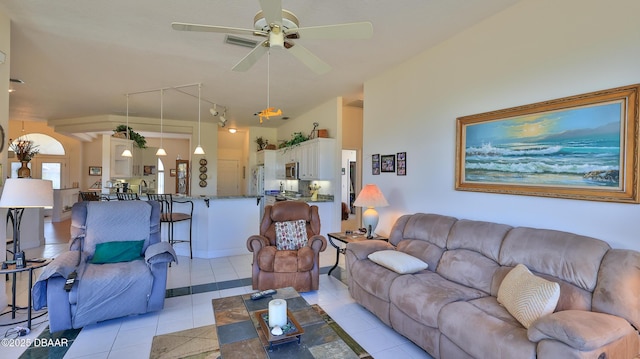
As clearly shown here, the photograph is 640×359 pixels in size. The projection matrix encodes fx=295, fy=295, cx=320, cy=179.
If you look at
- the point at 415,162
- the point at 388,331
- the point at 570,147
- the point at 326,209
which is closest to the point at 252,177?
the point at 326,209

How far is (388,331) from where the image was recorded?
2650 millimetres

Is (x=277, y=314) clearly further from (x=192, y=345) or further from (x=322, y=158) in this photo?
(x=322, y=158)

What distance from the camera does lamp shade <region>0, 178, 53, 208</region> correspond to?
2477 mm

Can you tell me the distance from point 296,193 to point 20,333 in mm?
5273

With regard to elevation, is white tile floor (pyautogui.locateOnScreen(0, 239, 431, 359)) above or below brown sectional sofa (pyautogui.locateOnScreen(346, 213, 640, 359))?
below

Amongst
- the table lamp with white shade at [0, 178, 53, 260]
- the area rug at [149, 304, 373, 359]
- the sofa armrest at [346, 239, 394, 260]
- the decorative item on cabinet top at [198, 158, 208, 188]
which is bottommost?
the area rug at [149, 304, 373, 359]

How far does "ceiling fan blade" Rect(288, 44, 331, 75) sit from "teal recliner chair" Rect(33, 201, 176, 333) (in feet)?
7.26

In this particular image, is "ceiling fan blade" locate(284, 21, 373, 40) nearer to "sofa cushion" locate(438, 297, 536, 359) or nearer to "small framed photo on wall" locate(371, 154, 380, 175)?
"sofa cushion" locate(438, 297, 536, 359)

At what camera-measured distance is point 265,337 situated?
1.76 meters

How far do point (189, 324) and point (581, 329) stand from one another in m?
2.89

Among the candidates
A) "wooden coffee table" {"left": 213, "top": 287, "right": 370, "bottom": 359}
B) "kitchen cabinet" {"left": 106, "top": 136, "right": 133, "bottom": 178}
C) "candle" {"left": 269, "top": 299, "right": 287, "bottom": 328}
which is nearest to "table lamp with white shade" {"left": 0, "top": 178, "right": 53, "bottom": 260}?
"wooden coffee table" {"left": 213, "top": 287, "right": 370, "bottom": 359}

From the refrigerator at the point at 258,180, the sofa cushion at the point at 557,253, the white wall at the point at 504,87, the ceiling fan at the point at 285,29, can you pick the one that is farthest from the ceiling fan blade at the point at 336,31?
the refrigerator at the point at 258,180

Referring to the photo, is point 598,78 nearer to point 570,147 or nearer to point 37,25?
point 570,147

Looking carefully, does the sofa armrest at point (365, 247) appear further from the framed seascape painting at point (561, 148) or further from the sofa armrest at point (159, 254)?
the sofa armrest at point (159, 254)
